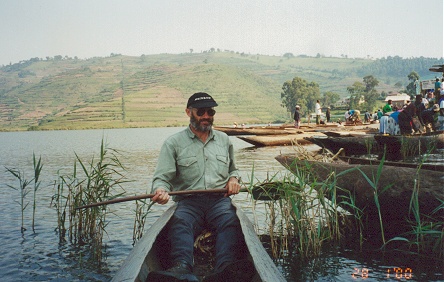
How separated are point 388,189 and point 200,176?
3.09 metres

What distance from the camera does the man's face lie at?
512 centimetres

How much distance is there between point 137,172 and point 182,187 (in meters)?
13.0

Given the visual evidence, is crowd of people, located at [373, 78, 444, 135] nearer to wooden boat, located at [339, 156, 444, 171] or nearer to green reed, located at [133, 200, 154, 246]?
wooden boat, located at [339, 156, 444, 171]

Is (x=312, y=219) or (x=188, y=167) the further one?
(x=312, y=219)

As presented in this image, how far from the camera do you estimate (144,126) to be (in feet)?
406

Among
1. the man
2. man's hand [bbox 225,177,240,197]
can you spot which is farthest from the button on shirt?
man's hand [bbox 225,177,240,197]

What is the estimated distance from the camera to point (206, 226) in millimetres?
5199

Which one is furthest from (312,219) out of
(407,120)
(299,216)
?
(407,120)

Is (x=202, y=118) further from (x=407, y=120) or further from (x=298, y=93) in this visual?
(x=298, y=93)

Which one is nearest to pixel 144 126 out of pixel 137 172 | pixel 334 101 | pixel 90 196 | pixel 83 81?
pixel 334 101

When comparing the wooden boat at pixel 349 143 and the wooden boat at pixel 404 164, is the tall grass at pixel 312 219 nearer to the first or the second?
the wooden boat at pixel 404 164

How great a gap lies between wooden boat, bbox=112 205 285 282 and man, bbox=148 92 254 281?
0.13 metres

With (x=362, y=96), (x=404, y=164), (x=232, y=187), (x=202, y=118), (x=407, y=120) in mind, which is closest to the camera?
(x=232, y=187)

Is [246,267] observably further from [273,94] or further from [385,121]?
[273,94]
